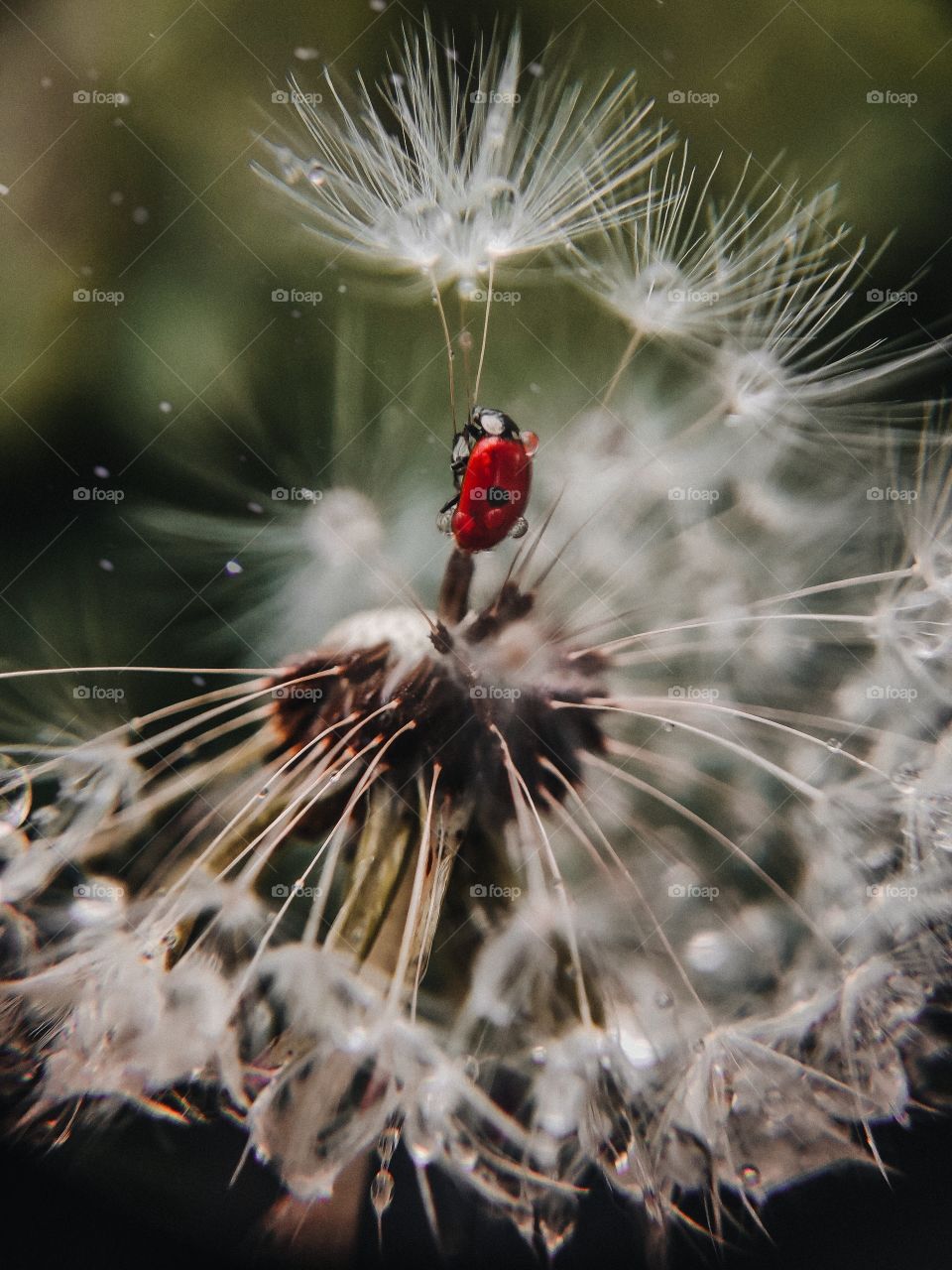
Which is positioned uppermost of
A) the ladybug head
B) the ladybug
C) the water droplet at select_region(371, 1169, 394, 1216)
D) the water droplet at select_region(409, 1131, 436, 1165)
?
the ladybug head

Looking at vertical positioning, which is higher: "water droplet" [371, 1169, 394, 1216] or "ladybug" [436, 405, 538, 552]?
"ladybug" [436, 405, 538, 552]

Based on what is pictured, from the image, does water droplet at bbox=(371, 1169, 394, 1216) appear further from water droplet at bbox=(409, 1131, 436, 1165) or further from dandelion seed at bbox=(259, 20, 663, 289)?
dandelion seed at bbox=(259, 20, 663, 289)

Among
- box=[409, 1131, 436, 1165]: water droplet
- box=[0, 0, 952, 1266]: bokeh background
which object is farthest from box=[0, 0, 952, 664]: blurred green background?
box=[409, 1131, 436, 1165]: water droplet

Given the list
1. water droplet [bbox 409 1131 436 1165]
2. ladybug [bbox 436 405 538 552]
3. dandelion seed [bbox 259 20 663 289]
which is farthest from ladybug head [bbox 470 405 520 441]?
water droplet [bbox 409 1131 436 1165]

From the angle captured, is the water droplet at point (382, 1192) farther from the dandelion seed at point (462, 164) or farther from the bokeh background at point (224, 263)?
the dandelion seed at point (462, 164)

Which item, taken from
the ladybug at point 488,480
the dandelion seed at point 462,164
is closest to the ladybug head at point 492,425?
the ladybug at point 488,480

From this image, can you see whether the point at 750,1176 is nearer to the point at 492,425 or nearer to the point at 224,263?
the point at 492,425
